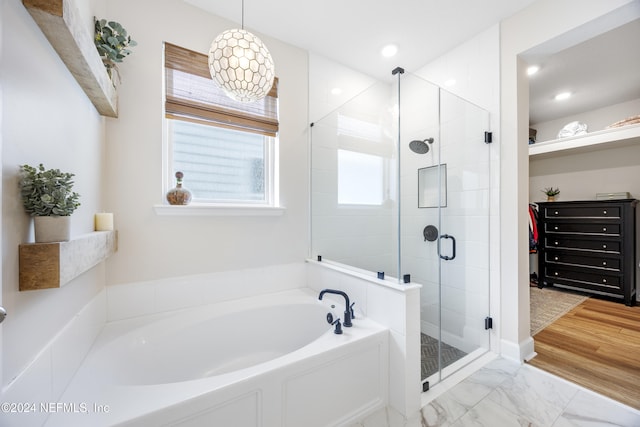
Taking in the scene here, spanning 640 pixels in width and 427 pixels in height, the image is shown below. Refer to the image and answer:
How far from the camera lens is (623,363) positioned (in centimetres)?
185

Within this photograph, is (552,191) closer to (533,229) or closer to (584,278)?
(533,229)

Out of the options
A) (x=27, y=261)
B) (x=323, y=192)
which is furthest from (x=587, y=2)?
(x=27, y=261)

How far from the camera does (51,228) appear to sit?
79 centimetres

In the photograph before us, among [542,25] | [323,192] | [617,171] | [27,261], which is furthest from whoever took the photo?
[617,171]

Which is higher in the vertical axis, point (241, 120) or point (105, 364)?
point (241, 120)

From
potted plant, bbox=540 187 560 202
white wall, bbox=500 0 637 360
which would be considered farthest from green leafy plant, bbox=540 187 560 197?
white wall, bbox=500 0 637 360

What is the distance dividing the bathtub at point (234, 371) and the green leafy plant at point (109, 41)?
5.12 feet

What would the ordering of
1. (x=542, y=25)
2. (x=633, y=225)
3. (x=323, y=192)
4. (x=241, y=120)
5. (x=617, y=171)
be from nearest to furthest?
(x=542, y=25)
(x=241, y=120)
(x=323, y=192)
(x=633, y=225)
(x=617, y=171)

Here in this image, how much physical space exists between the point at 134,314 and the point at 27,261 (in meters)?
1.17

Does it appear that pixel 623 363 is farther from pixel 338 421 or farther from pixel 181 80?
pixel 181 80

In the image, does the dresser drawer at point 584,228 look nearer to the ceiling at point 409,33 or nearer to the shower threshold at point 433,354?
the ceiling at point 409,33

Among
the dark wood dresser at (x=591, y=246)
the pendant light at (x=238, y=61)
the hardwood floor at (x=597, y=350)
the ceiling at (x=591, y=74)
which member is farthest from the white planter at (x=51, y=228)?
the dark wood dresser at (x=591, y=246)

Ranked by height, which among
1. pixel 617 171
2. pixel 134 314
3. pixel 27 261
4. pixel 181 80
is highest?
pixel 181 80

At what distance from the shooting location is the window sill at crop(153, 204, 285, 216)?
5.72 ft
